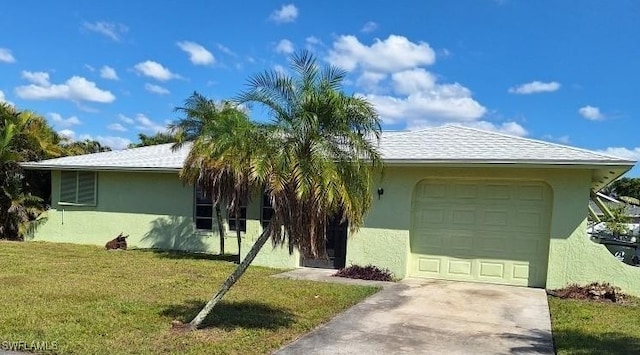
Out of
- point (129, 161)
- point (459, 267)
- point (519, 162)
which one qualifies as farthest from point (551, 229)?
point (129, 161)

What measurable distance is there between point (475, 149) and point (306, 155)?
689 cm

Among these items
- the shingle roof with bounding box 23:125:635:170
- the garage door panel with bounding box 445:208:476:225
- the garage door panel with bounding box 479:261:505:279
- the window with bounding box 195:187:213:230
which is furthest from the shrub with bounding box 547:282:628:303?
the window with bounding box 195:187:213:230

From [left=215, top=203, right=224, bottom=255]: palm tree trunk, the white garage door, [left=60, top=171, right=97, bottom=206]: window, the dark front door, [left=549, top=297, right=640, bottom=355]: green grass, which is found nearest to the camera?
[left=549, top=297, right=640, bottom=355]: green grass

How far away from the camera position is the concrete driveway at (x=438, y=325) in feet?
21.2

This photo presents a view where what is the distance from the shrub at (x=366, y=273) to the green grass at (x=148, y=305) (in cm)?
147

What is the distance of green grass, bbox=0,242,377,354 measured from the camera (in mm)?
6172

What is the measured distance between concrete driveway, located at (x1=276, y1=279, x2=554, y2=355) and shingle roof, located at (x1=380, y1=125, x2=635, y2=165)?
2.68 metres

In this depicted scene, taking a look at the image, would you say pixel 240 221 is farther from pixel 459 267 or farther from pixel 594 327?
pixel 594 327

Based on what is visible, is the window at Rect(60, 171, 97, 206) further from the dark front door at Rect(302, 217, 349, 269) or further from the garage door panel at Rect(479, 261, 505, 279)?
the garage door panel at Rect(479, 261, 505, 279)

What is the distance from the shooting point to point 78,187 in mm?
17625

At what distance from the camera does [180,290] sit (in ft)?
31.3

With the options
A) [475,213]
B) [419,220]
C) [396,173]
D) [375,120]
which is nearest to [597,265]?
[475,213]

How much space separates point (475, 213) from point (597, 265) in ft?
8.47

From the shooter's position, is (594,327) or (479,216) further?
(479,216)
